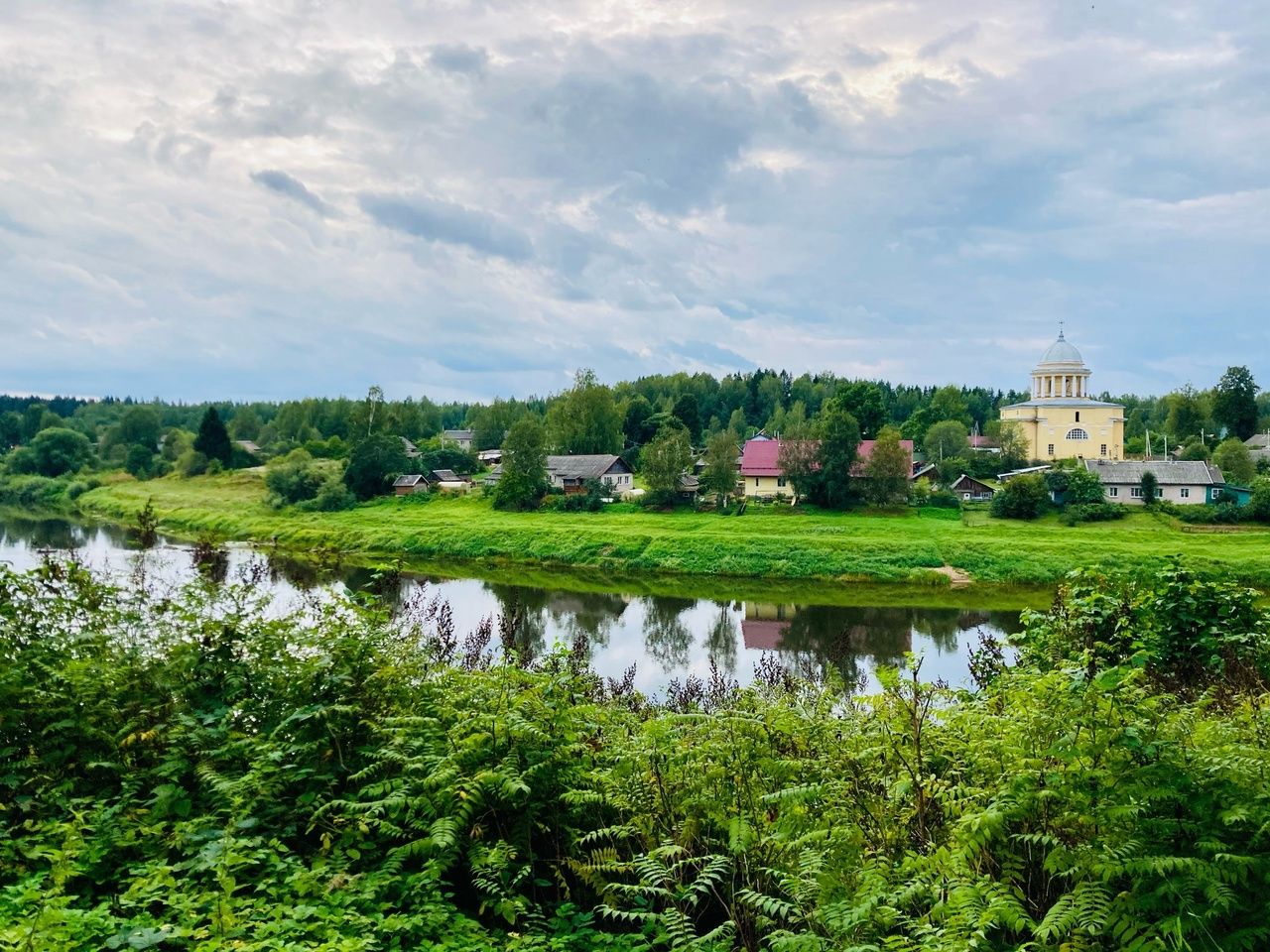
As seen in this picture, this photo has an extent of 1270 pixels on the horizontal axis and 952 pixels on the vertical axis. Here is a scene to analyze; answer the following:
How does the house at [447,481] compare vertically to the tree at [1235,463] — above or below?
below

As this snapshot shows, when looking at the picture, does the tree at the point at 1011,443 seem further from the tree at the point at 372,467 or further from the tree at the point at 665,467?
the tree at the point at 372,467

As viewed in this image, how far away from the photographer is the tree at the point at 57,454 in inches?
2630

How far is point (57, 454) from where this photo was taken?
6700cm

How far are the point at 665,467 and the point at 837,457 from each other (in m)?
9.07

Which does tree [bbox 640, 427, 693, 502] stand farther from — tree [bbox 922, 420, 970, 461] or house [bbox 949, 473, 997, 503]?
tree [bbox 922, 420, 970, 461]

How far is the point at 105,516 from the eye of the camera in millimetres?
50438

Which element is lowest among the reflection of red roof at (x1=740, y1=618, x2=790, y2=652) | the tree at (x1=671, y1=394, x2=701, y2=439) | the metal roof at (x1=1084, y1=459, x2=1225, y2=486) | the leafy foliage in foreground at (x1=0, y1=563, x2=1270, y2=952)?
the reflection of red roof at (x1=740, y1=618, x2=790, y2=652)

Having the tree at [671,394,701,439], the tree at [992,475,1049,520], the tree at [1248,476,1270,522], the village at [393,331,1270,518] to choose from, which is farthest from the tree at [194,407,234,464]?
the tree at [1248,476,1270,522]

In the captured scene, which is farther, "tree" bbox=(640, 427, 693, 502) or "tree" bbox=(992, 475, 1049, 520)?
"tree" bbox=(640, 427, 693, 502)

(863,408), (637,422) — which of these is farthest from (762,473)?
(637,422)

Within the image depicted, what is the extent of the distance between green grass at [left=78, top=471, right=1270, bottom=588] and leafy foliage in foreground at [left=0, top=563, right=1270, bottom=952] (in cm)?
2423

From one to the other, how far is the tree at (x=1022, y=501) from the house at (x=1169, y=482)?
16.0 feet

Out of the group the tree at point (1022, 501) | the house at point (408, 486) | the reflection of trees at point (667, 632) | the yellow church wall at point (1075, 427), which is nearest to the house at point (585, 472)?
the house at point (408, 486)

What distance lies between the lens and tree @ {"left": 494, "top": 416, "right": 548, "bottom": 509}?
47500 millimetres
